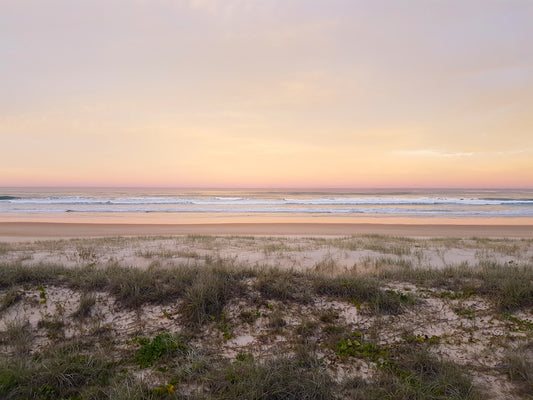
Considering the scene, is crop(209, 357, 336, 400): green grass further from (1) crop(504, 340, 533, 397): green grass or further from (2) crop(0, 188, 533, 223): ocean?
(2) crop(0, 188, 533, 223): ocean

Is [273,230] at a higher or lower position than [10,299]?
lower

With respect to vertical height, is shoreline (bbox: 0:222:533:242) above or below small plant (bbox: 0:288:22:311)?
below

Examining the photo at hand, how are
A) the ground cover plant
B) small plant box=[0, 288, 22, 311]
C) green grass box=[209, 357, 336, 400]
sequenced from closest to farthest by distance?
green grass box=[209, 357, 336, 400] → the ground cover plant → small plant box=[0, 288, 22, 311]

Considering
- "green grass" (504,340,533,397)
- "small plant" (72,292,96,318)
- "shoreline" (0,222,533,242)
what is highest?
"small plant" (72,292,96,318)

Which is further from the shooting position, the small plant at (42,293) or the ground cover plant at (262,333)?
the small plant at (42,293)

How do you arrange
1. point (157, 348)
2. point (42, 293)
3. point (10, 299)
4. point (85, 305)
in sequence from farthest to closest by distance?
point (42, 293)
point (10, 299)
point (85, 305)
point (157, 348)

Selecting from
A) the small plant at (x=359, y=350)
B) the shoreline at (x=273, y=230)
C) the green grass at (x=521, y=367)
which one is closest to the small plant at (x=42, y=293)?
the small plant at (x=359, y=350)

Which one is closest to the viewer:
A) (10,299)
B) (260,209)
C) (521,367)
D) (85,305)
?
(521,367)

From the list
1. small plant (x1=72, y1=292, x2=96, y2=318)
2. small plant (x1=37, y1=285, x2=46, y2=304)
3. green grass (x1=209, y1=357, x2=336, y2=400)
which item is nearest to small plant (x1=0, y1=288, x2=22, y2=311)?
small plant (x1=37, y1=285, x2=46, y2=304)

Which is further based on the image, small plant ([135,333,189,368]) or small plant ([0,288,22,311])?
small plant ([0,288,22,311])

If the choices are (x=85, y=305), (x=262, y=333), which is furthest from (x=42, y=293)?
(x=262, y=333)

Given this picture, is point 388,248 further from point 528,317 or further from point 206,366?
point 206,366

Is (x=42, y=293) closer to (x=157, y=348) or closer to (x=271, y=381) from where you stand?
(x=157, y=348)

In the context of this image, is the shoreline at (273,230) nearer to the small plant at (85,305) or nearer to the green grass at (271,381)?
the small plant at (85,305)
